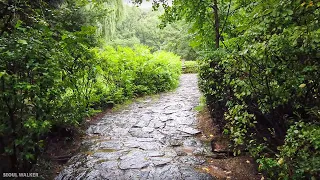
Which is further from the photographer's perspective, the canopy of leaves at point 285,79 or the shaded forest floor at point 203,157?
the shaded forest floor at point 203,157

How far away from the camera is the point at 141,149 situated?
A: 3.79 m

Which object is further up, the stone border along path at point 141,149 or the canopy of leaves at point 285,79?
the canopy of leaves at point 285,79

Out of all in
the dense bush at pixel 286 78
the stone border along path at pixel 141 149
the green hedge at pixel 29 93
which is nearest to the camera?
the dense bush at pixel 286 78

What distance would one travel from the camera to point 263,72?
7.75ft

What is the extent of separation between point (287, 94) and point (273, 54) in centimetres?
41

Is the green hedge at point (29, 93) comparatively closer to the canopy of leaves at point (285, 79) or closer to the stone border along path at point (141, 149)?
the stone border along path at point (141, 149)

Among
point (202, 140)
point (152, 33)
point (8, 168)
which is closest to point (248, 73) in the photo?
point (202, 140)

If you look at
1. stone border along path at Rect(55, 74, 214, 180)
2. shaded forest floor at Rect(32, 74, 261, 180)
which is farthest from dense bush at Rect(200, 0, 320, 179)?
stone border along path at Rect(55, 74, 214, 180)

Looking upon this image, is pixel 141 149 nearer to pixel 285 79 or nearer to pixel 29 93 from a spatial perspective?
pixel 29 93

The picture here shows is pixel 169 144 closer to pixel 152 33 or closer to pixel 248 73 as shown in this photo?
pixel 248 73

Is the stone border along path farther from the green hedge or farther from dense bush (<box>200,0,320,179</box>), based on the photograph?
dense bush (<box>200,0,320,179</box>)

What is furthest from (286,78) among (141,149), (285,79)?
(141,149)

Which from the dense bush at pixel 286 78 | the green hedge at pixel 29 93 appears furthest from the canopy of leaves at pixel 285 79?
the green hedge at pixel 29 93

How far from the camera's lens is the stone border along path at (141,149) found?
9.83ft
